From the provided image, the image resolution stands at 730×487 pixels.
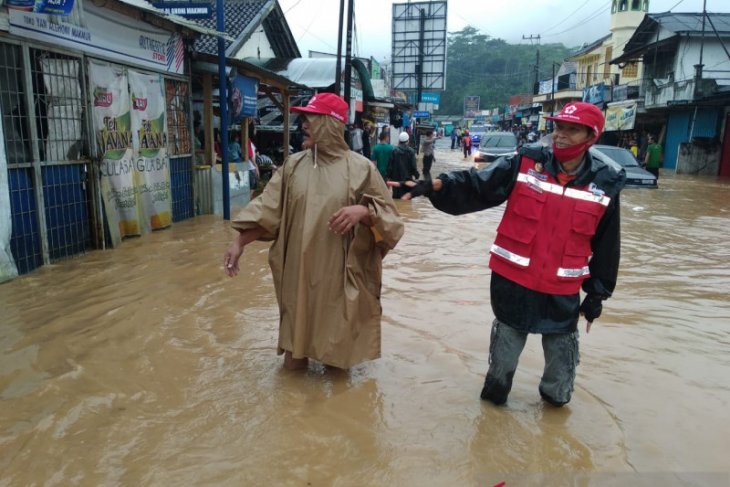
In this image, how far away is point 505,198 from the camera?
10.5ft

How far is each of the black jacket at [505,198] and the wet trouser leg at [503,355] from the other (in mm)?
85

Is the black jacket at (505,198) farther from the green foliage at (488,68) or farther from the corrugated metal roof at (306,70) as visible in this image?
the green foliage at (488,68)

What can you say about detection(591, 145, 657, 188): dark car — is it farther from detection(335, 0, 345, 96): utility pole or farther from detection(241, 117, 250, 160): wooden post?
detection(241, 117, 250, 160): wooden post

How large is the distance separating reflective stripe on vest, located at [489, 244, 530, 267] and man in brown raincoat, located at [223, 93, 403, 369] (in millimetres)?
548

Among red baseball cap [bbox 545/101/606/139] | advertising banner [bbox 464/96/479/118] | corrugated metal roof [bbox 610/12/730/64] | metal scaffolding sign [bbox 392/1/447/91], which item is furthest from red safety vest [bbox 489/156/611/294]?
advertising banner [bbox 464/96/479/118]

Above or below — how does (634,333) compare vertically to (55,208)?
below

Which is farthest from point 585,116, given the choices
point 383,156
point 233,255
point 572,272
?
point 383,156

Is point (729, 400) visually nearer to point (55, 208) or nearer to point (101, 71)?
point (55, 208)

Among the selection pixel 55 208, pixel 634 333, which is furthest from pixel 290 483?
pixel 55 208

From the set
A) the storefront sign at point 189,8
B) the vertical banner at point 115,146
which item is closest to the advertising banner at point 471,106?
the storefront sign at point 189,8

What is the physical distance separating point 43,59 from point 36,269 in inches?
87.8

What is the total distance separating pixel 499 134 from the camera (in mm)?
24703

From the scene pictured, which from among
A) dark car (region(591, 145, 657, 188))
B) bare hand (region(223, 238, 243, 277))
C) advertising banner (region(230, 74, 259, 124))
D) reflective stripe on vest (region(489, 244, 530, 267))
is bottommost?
dark car (region(591, 145, 657, 188))

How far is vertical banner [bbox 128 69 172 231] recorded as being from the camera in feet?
26.5
